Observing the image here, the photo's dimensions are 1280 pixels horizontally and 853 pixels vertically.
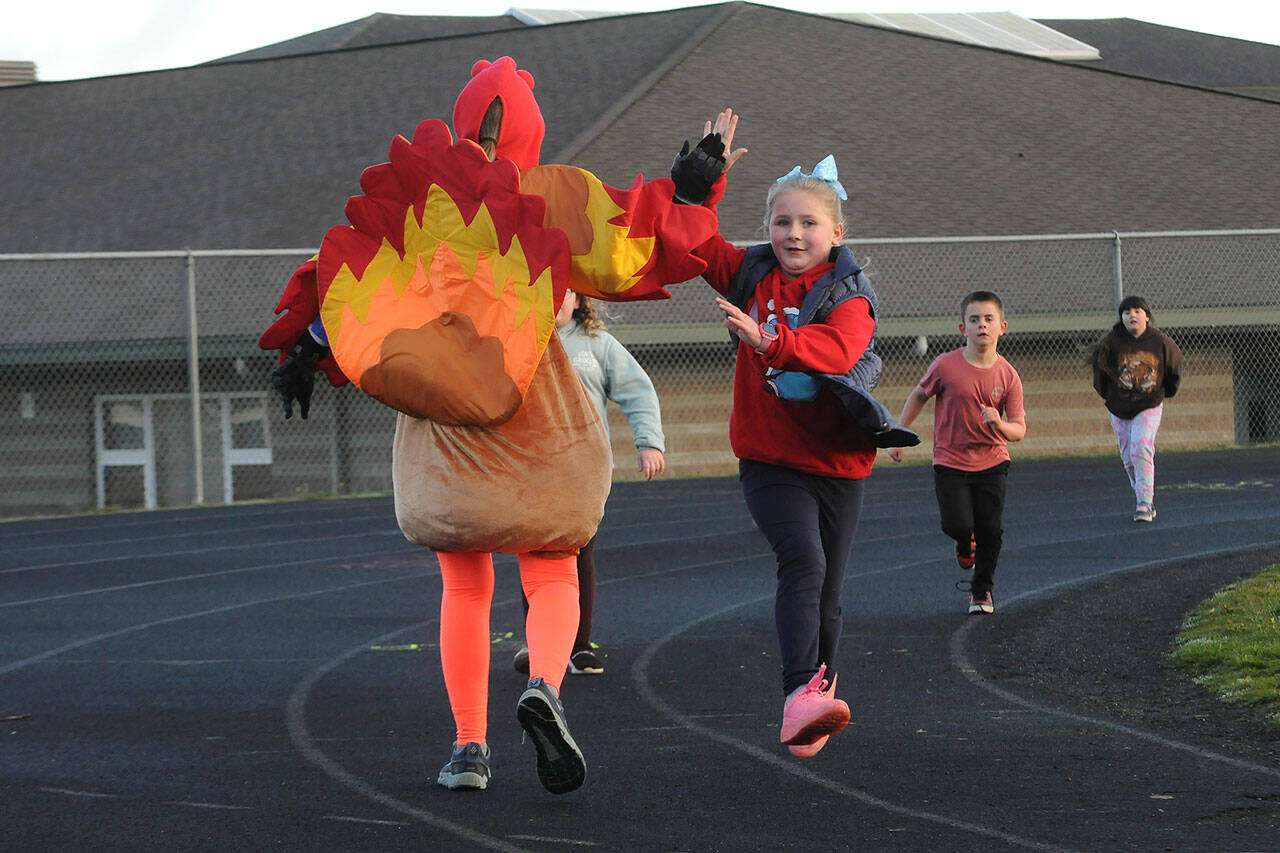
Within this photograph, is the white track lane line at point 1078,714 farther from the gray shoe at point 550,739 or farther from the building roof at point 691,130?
the building roof at point 691,130

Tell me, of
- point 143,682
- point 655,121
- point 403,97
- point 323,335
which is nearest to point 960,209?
point 655,121

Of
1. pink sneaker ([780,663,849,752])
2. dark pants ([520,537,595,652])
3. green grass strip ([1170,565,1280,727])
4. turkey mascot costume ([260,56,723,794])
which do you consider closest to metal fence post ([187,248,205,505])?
dark pants ([520,537,595,652])

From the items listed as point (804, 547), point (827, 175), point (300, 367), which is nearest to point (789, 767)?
point (804, 547)

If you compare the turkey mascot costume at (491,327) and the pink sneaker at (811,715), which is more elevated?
the turkey mascot costume at (491,327)

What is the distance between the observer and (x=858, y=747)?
226 inches

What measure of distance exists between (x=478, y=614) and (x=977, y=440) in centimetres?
458

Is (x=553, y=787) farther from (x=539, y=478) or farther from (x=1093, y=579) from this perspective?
(x=1093, y=579)

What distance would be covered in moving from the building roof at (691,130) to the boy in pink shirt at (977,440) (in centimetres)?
1243

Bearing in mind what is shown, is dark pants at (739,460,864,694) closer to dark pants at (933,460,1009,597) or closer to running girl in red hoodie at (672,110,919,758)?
running girl in red hoodie at (672,110,919,758)

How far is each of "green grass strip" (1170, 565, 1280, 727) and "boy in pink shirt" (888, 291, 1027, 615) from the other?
114cm

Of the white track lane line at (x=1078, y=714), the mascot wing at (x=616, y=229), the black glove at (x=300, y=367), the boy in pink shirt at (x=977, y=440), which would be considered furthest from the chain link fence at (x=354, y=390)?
the mascot wing at (x=616, y=229)

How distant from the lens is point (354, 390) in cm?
2008

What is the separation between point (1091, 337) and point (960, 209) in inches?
106

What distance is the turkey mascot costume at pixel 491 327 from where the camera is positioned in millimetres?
4664
